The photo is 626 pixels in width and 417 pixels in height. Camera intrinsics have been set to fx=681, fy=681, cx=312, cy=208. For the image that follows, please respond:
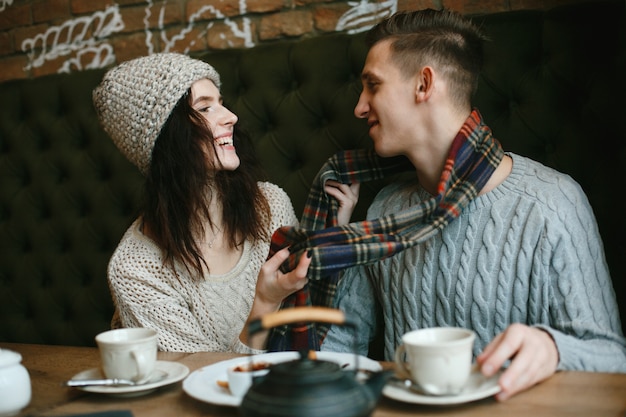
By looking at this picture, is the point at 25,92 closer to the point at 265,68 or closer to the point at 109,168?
the point at 109,168

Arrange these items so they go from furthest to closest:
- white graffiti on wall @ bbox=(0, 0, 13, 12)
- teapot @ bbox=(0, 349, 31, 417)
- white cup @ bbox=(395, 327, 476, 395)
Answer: white graffiti on wall @ bbox=(0, 0, 13, 12) → teapot @ bbox=(0, 349, 31, 417) → white cup @ bbox=(395, 327, 476, 395)

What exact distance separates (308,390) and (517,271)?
722 mm

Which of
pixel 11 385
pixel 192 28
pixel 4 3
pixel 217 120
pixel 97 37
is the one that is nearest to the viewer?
pixel 11 385

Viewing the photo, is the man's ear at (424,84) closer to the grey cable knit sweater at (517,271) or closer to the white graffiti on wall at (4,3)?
the grey cable knit sweater at (517,271)

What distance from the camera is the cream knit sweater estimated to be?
1.49m

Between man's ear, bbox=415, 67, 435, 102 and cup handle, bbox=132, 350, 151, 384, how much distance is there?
0.75 meters

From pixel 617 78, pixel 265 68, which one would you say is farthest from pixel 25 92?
pixel 617 78

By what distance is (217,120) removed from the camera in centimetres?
162

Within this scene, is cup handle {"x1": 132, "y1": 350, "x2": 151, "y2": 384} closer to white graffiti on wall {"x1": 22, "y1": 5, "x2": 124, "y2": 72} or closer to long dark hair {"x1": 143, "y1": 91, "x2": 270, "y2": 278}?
long dark hair {"x1": 143, "y1": 91, "x2": 270, "y2": 278}

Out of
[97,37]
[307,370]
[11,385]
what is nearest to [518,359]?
[307,370]

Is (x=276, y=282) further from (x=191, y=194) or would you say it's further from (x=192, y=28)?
(x=192, y=28)

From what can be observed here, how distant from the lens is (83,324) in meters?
2.09

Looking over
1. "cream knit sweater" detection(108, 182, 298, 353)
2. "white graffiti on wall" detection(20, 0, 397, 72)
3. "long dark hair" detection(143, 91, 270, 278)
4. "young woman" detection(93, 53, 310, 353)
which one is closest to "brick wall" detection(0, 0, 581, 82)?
"white graffiti on wall" detection(20, 0, 397, 72)

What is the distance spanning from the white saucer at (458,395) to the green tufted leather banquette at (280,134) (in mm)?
692
